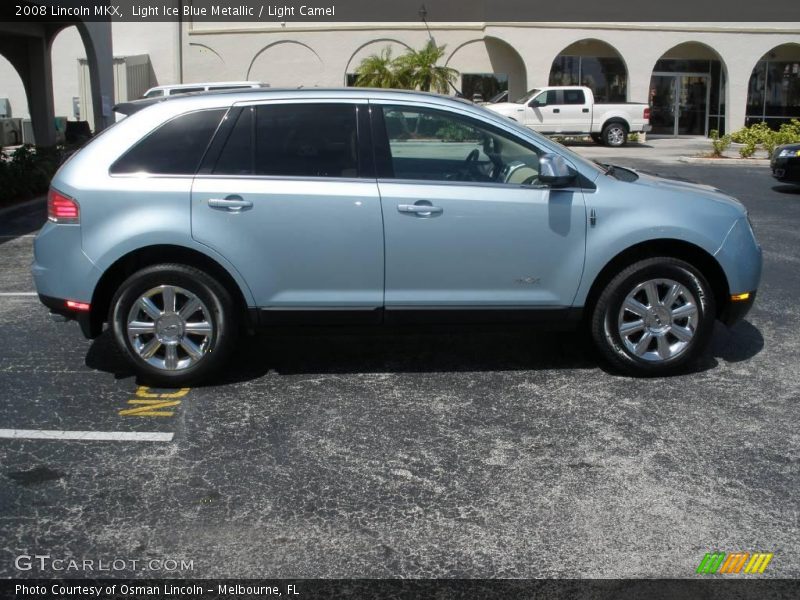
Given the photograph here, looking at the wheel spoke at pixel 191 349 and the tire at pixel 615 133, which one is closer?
the wheel spoke at pixel 191 349

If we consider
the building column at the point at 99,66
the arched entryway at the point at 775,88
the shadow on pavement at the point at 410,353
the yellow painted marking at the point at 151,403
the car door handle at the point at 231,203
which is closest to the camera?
the yellow painted marking at the point at 151,403

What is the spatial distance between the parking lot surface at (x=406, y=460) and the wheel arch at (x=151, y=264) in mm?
523

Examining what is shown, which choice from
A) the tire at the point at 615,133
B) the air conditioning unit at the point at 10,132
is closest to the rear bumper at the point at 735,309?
the tire at the point at 615,133

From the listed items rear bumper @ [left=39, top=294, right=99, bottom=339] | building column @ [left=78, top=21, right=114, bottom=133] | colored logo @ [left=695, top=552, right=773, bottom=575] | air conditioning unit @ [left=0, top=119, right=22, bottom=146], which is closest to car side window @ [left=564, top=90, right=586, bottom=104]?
building column @ [left=78, top=21, right=114, bottom=133]

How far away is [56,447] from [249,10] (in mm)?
31465

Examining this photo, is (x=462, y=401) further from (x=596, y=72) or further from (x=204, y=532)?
(x=596, y=72)

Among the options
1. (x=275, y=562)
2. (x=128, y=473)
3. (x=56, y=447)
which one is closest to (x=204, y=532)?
(x=275, y=562)

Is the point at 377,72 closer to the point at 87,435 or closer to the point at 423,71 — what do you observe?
the point at 423,71

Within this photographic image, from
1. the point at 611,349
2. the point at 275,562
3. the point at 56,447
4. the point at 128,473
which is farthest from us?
the point at 611,349

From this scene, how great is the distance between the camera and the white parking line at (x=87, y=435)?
4.91 metres

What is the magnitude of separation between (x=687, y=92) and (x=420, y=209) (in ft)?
101

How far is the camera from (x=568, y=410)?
17.6 ft

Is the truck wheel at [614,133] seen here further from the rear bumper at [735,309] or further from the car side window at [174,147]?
the car side window at [174,147]

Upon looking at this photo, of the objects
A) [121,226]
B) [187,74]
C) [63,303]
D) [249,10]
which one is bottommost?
[63,303]
